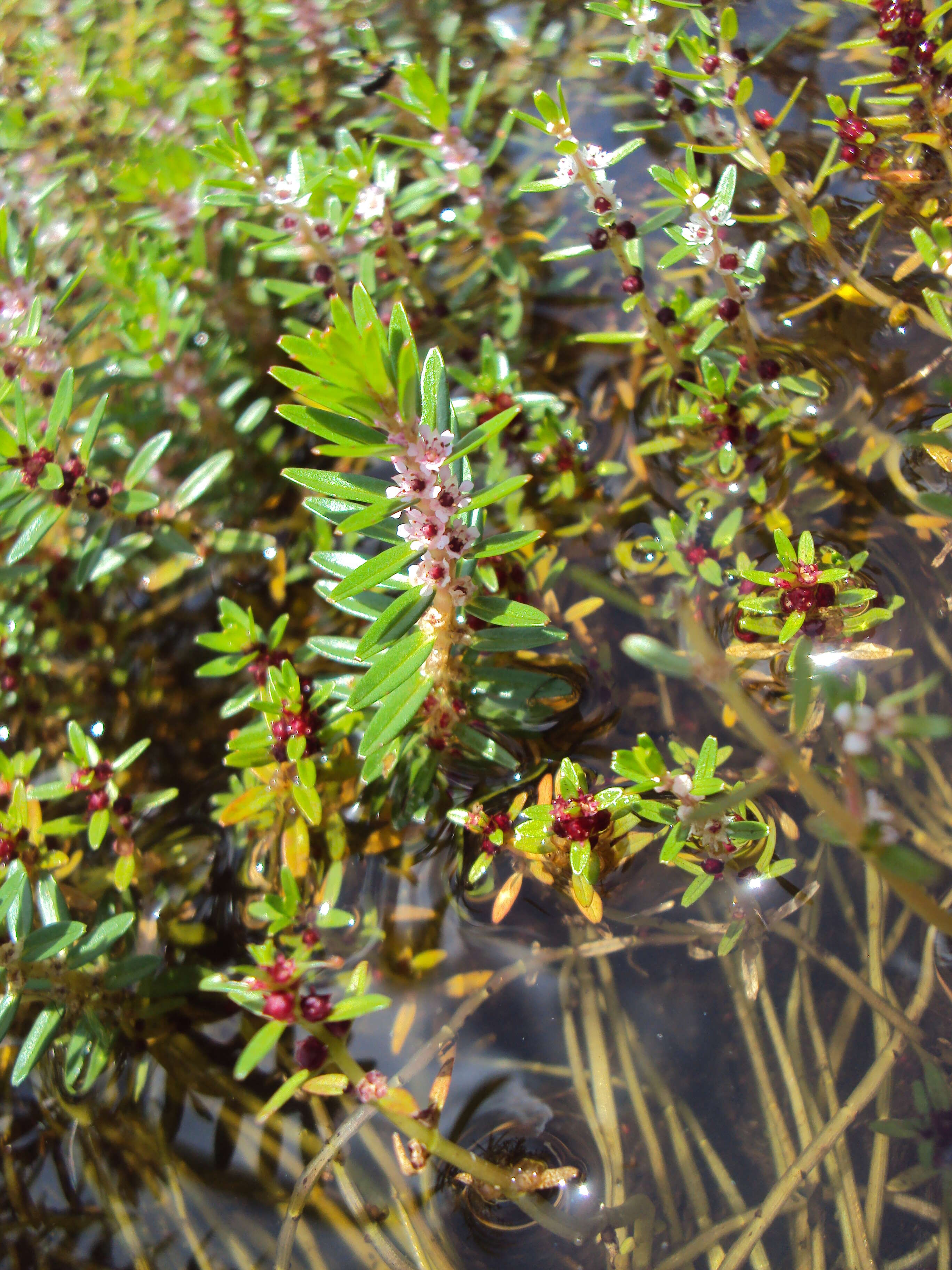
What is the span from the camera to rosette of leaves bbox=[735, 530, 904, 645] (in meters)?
2.41

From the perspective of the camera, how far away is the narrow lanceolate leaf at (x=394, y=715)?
2160 millimetres

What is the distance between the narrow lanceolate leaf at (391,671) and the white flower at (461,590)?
0.44ft

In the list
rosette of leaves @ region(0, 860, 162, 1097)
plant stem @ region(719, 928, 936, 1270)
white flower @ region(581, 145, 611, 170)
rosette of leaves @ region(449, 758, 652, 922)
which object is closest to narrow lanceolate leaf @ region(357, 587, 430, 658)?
rosette of leaves @ region(449, 758, 652, 922)

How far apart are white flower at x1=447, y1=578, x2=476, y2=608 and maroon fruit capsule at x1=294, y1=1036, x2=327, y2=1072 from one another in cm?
127

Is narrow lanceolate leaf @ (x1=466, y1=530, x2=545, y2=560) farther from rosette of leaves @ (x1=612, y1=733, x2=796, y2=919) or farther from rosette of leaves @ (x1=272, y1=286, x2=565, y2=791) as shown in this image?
rosette of leaves @ (x1=612, y1=733, x2=796, y2=919)

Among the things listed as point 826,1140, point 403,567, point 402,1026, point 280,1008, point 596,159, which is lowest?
point 826,1140

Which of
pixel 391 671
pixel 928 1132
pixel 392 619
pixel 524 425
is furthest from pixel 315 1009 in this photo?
pixel 524 425

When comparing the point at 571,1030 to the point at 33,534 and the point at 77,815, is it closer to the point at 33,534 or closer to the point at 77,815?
the point at 77,815

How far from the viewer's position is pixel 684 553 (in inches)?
109

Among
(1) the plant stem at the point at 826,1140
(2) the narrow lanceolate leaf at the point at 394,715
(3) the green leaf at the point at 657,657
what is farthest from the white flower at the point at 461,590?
(1) the plant stem at the point at 826,1140

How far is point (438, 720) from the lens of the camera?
2.58 metres

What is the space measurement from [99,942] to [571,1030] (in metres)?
1.36

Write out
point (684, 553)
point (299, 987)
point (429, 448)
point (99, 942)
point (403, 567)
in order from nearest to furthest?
1. point (429, 448)
2. point (403, 567)
3. point (299, 987)
4. point (99, 942)
5. point (684, 553)

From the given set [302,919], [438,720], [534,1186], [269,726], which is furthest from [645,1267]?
[269,726]
